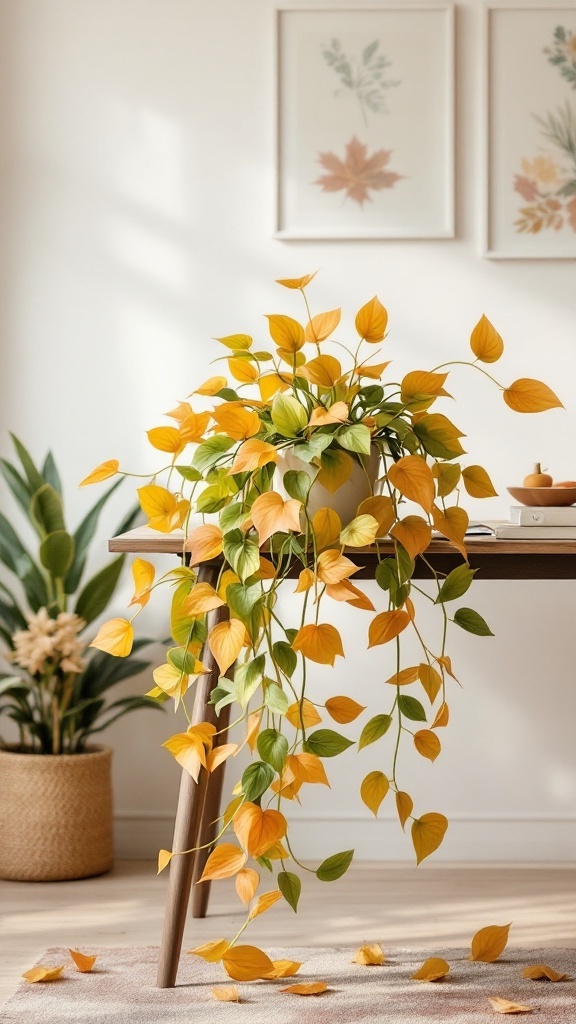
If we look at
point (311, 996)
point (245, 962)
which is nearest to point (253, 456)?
point (245, 962)

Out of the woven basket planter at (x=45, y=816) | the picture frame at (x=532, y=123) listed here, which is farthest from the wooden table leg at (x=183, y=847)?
the picture frame at (x=532, y=123)

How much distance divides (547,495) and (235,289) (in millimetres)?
1011

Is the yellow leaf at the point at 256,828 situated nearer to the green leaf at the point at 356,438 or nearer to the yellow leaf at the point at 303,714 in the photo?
the yellow leaf at the point at 303,714

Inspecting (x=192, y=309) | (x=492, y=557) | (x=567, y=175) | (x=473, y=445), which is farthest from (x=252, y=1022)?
(x=567, y=175)

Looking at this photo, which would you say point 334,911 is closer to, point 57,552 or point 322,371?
point 57,552

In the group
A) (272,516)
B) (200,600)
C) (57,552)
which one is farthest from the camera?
(57,552)

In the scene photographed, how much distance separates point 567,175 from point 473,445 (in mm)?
642

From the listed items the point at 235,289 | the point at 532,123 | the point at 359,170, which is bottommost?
the point at 235,289

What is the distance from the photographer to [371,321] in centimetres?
167

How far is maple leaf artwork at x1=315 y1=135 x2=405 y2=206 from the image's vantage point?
2607mm

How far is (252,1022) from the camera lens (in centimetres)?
166

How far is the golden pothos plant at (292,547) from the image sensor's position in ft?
5.23

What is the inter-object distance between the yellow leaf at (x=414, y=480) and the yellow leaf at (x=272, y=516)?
15 centimetres

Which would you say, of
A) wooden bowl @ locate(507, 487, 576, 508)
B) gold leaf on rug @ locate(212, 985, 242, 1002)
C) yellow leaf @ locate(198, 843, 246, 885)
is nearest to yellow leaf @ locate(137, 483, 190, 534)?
yellow leaf @ locate(198, 843, 246, 885)
